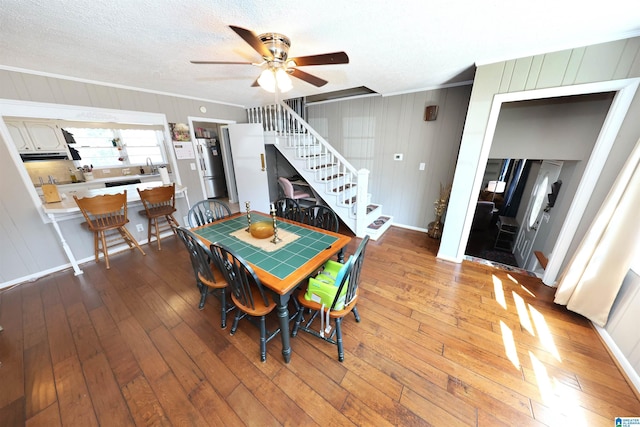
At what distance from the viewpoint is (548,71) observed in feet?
5.78

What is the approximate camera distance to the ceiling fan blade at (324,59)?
51.3 inches

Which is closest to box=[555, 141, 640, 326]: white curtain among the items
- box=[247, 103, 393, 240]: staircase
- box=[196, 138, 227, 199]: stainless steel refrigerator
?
box=[247, 103, 393, 240]: staircase

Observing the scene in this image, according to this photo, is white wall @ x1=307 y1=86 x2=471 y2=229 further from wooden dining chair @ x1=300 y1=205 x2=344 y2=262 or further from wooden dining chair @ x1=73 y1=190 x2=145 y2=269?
wooden dining chair @ x1=73 y1=190 x2=145 y2=269

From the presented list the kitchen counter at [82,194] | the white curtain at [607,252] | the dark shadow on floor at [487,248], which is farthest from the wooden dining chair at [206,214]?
the dark shadow on floor at [487,248]

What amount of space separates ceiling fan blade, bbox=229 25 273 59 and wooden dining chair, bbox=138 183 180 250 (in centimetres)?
223

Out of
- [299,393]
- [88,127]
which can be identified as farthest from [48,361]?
[88,127]

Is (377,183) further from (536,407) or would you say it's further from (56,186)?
(56,186)

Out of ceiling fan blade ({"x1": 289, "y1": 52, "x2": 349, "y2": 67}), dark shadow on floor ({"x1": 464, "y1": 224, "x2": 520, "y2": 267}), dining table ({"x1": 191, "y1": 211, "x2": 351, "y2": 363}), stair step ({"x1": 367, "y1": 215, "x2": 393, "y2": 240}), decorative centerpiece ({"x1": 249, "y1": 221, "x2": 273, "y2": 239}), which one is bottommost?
dark shadow on floor ({"x1": 464, "y1": 224, "x2": 520, "y2": 267})

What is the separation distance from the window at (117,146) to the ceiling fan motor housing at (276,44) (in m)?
2.63

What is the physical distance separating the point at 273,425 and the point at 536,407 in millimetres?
1531

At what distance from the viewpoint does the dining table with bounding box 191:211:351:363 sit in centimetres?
127

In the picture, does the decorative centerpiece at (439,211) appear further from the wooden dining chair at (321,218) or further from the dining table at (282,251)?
the dining table at (282,251)

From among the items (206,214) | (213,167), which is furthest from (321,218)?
(213,167)

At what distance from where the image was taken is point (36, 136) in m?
2.28
